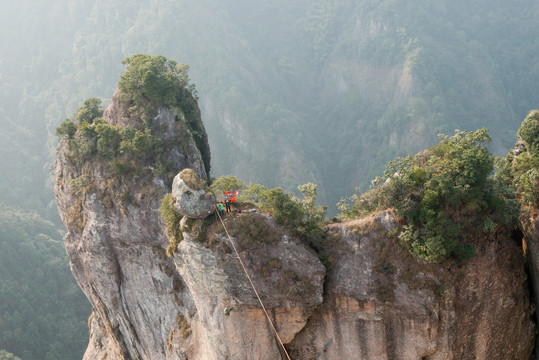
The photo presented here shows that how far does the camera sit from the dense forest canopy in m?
126

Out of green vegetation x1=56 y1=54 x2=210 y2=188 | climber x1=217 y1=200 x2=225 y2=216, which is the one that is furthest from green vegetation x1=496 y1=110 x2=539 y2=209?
green vegetation x1=56 y1=54 x2=210 y2=188

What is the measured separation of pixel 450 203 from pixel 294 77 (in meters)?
145

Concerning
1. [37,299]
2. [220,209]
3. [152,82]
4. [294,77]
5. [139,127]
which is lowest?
[220,209]

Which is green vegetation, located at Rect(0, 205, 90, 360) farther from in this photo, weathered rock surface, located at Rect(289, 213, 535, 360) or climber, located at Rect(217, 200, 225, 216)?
weathered rock surface, located at Rect(289, 213, 535, 360)

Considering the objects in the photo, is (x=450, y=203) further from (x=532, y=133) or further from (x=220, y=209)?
(x=220, y=209)

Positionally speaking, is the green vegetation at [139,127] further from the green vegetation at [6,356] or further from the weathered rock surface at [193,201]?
the green vegetation at [6,356]

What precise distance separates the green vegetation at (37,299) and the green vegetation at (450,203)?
65.3 metres

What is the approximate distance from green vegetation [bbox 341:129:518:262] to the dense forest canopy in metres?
101

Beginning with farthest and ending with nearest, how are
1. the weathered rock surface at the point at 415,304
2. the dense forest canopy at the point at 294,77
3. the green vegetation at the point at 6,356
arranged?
the dense forest canopy at the point at 294,77
the green vegetation at the point at 6,356
the weathered rock surface at the point at 415,304

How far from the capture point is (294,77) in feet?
520

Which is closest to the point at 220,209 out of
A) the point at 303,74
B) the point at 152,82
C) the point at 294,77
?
the point at 152,82

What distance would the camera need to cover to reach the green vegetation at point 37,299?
232ft

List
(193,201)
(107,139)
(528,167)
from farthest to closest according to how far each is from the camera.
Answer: (107,139) < (193,201) < (528,167)

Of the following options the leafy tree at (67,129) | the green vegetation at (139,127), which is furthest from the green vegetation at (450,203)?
the leafy tree at (67,129)
